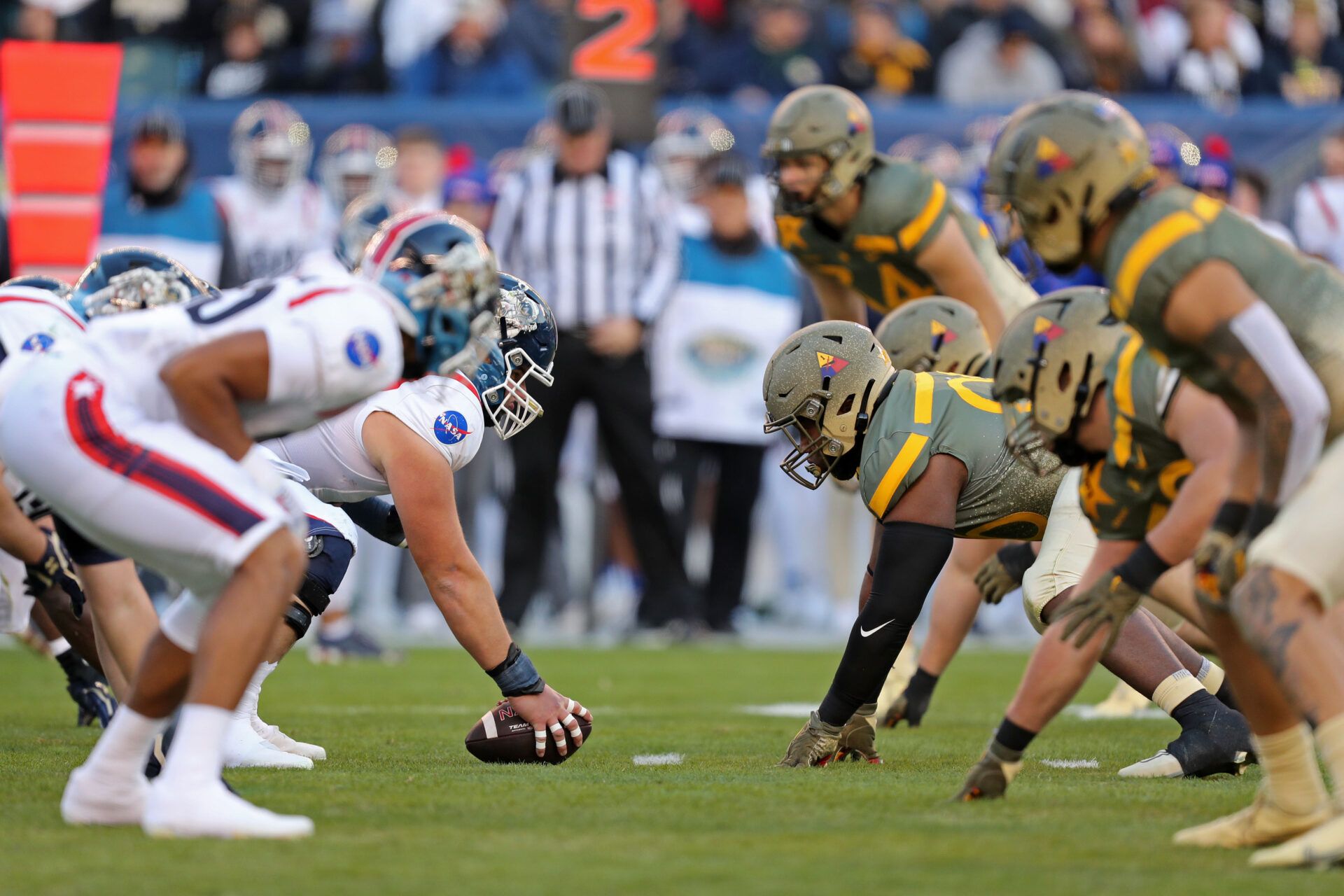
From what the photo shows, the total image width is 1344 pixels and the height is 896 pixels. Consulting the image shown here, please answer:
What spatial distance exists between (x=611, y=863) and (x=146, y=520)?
1156mm

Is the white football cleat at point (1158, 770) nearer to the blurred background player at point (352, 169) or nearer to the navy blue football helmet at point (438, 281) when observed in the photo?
the navy blue football helmet at point (438, 281)

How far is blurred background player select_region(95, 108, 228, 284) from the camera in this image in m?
10.4

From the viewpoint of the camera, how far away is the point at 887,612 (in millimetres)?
4828

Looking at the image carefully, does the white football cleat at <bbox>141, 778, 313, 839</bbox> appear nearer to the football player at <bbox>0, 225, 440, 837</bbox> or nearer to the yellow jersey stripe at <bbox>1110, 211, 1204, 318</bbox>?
the football player at <bbox>0, 225, 440, 837</bbox>

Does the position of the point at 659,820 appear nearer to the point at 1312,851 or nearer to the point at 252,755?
the point at 1312,851

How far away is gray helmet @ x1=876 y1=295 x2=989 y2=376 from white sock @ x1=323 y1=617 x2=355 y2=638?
4106mm

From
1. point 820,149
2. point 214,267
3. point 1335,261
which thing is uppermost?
point 820,149

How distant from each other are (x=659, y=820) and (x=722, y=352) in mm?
6989

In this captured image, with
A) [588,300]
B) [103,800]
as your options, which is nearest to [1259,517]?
[103,800]

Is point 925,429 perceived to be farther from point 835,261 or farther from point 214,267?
point 214,267

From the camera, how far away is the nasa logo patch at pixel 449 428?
5.24 meters

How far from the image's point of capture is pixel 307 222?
10.8 m

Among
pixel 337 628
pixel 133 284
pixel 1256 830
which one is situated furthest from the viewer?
pixel 337 628

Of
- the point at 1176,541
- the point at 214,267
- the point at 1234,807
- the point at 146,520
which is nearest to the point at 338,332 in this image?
the point at 146,520
